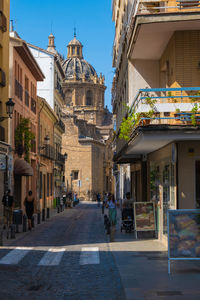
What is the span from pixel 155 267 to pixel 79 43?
128358 millimetres

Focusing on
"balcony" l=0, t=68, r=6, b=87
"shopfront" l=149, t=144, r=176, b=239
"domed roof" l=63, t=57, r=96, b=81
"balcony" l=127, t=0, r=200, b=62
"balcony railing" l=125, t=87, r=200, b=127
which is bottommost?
"shopfront" l=149, t=144, r=176, b=239

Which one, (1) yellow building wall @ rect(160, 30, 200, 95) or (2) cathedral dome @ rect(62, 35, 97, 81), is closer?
(1) yellow building wall @ rect(160, 30, 200, 95)

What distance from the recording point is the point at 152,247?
1487cm

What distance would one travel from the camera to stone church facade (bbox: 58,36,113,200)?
8531cm

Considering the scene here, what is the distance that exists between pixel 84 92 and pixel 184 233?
111 m

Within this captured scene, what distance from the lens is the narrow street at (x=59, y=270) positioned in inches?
350

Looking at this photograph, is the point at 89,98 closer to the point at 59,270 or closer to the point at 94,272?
the point at 59,270

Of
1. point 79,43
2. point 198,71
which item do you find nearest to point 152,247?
point 198,71

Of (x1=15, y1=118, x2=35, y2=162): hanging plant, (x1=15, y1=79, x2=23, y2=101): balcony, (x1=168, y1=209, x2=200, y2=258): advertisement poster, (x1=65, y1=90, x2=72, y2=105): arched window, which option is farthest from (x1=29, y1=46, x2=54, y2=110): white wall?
(x1=65, y1=90, x2=72, y2=105): arched window

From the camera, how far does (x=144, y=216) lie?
17.2m

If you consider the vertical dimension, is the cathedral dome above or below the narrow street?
above

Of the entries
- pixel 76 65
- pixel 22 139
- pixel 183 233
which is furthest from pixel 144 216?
pixel 76 65

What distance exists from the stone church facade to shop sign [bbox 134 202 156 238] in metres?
49.4

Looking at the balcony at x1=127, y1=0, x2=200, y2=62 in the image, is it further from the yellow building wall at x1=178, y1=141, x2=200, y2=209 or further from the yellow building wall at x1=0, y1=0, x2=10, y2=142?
the yellow building wall at x1=0, y1=0, x2=10, y2=142
